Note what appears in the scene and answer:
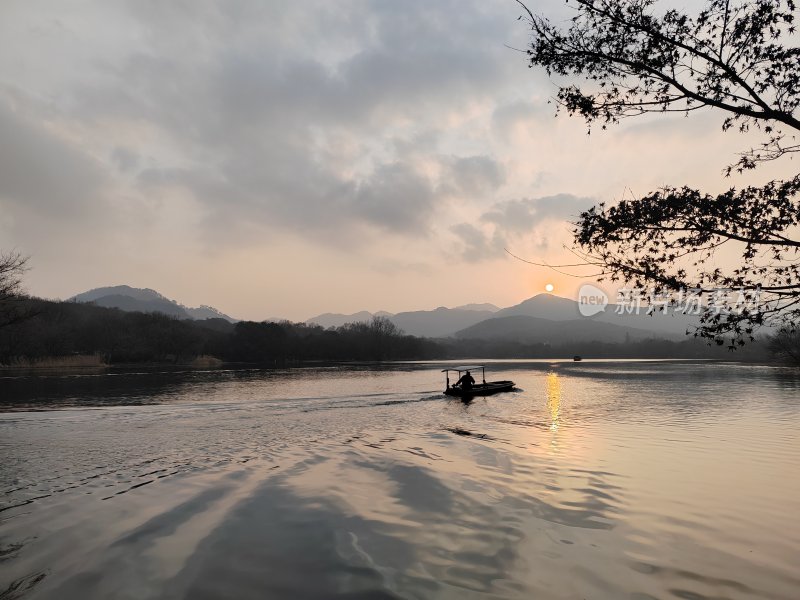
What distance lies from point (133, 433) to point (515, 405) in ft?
101

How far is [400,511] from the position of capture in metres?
12.5

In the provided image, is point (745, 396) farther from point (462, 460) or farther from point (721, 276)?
point (721, 276)

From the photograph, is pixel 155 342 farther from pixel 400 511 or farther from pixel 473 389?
pixel 400 511

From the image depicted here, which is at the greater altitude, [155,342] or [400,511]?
[155,342]

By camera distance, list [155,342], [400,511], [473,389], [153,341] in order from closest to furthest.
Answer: [400,511] → [473,389] → [155,342] → [153,341]

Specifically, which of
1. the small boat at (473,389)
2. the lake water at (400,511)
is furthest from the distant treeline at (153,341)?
the lake water at (400,511)

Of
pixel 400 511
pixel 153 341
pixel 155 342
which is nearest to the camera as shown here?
pixel 400 511

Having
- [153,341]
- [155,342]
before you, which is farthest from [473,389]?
[153,341]

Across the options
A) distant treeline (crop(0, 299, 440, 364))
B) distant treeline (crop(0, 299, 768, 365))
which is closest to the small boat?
distant treeline (crop(0, 299, 768, 365))

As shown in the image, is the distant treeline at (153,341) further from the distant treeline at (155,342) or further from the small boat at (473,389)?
the small boat at (473,389)

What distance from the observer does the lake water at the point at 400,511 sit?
8445mm

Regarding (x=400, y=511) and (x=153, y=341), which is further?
(x=153, y=341)

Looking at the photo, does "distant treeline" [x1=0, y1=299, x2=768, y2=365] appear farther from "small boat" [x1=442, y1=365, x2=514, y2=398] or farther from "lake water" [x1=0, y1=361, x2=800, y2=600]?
"lake water" [x1=0, y1=361, x2=800, y2=600]

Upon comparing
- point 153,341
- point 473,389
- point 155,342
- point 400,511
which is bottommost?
point 473,389
